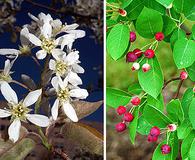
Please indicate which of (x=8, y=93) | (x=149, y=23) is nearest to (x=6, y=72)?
(x=8, y=93)

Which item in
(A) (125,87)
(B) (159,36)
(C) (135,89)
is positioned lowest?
(A) (125,87)

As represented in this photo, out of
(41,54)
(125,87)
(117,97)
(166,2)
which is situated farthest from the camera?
(125,87)

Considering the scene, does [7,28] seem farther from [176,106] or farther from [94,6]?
[176,106]

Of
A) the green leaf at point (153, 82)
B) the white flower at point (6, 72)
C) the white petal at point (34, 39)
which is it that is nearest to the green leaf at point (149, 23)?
the green leaf at point (153, 82)

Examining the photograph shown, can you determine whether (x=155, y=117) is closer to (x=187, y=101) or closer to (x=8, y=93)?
(x=187, y=101)

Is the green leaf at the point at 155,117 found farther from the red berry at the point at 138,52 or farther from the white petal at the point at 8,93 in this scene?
the white petal at the point at 8,93

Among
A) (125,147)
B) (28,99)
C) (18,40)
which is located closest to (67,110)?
(28,99)

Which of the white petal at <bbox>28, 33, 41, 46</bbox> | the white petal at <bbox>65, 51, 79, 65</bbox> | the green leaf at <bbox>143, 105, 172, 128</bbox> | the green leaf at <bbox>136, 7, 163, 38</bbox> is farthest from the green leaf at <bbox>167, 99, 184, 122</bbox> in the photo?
the white petal at <bbox>28, 33, 41, 46</bbox>
